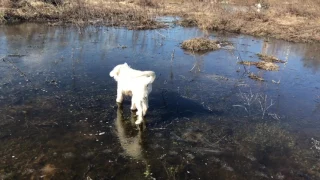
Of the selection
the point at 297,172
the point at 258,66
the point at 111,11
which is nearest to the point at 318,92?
the point at 258,66

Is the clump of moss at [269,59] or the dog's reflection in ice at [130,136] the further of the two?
the clump of moss at [269,59]

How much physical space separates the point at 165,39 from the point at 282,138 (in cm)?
1080

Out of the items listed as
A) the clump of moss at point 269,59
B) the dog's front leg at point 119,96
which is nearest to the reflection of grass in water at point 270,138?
the dog's front leg at point 119,96

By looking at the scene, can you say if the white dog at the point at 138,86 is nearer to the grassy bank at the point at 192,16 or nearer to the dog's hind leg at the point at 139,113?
the dog's hind leg at the point at 139,113

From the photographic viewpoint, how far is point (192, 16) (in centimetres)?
2414

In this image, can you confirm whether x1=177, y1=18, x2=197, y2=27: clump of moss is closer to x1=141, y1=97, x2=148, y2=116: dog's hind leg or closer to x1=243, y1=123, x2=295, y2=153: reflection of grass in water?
x1=243, y1=123, x2=295, y2=153: reflection of grass in water

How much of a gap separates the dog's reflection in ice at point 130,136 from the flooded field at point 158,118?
24 millimetres

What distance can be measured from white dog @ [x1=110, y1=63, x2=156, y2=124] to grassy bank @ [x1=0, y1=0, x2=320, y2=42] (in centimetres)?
1186

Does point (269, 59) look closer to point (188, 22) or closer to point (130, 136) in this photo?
point (188, 22)

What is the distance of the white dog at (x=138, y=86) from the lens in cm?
739

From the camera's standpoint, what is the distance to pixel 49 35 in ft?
53.9

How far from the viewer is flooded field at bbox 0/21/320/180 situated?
6.23 m

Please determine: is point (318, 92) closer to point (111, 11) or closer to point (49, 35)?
point (49, 35)

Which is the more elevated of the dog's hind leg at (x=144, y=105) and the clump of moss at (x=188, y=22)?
the clump of moss at (x=188, y=22)
